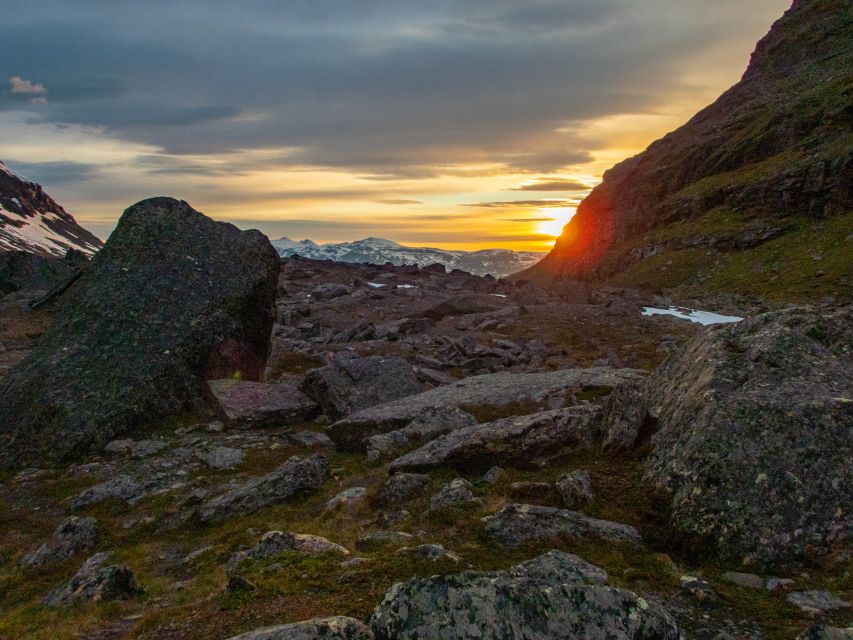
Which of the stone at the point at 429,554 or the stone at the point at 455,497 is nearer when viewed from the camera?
the stone at the point at 429,554

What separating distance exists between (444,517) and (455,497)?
708 millimetres

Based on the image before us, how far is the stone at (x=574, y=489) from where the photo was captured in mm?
9797

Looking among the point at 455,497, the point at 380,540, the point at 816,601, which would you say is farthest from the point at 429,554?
the point at 816,601

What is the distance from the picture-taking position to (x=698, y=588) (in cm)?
704

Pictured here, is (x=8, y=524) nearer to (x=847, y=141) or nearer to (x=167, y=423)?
(x=167, y=423)

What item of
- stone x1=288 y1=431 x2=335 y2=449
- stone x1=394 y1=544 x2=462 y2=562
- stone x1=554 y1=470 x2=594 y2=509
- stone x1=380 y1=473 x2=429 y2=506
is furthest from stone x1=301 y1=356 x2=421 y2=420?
stone x1=394 y1=544 x2=462 y2=562

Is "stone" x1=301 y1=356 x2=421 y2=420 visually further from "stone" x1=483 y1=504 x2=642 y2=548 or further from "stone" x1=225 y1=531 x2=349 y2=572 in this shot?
"stone" x1=483 y1=504 x2=642 y2=548

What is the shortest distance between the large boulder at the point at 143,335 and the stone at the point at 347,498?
9139 mm

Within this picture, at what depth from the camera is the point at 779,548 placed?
7688 mm

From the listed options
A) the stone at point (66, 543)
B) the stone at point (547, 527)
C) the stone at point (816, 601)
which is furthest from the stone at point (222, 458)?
the stone at point (816, 601)

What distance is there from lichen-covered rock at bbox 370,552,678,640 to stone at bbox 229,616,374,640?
169mm

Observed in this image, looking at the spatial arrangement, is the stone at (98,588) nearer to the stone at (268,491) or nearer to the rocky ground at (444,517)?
the rocky ground at (444,517)

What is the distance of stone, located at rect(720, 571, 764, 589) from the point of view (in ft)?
23.9

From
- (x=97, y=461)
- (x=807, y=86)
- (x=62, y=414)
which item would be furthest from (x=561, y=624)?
(x=807, y=86)
